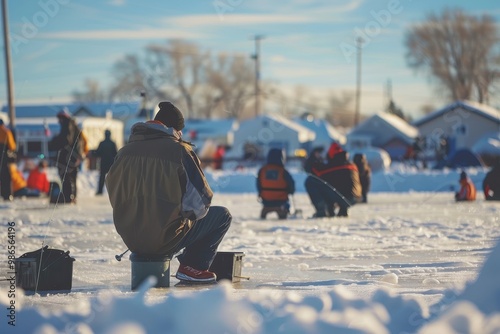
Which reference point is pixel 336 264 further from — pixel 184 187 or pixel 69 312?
pixel 69 312

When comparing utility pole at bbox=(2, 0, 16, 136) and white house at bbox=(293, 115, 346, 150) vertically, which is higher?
utility pole at bbox=(2, 0, 16, 136)

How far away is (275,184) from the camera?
53.1 feet

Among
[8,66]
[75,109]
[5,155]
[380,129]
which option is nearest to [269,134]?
[380,129]

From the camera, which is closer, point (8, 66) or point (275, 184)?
point (275, 184)

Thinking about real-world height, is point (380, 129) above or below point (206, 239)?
above

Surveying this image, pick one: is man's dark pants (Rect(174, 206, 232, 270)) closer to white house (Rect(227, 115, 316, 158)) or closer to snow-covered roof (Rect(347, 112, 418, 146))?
snow-covered roof (Rect(347, 112, 418, 146))

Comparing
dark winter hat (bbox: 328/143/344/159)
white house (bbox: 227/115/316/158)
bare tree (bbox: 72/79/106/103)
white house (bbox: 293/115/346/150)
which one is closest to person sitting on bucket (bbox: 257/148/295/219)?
dark winter hat (bbox: 328/143/344/159)

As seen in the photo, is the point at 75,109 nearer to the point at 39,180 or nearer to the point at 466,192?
the point at 39,180

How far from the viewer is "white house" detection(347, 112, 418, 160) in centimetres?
7438

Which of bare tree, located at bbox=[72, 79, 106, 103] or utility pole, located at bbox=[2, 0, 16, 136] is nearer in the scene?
utility pole, located at bbox=[2, 0, 16, 136]

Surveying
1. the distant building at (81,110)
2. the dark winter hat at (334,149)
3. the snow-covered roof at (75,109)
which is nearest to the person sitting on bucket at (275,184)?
the dark winter hat at (334,149)

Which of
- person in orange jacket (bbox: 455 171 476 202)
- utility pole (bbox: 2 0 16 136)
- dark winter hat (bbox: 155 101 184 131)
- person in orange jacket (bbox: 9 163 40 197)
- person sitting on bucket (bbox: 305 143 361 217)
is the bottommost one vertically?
person in orange jacket (bbox: 9 163 40 197)

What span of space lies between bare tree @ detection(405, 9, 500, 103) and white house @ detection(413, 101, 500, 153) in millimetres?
3232

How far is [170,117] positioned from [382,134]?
69480 mm
